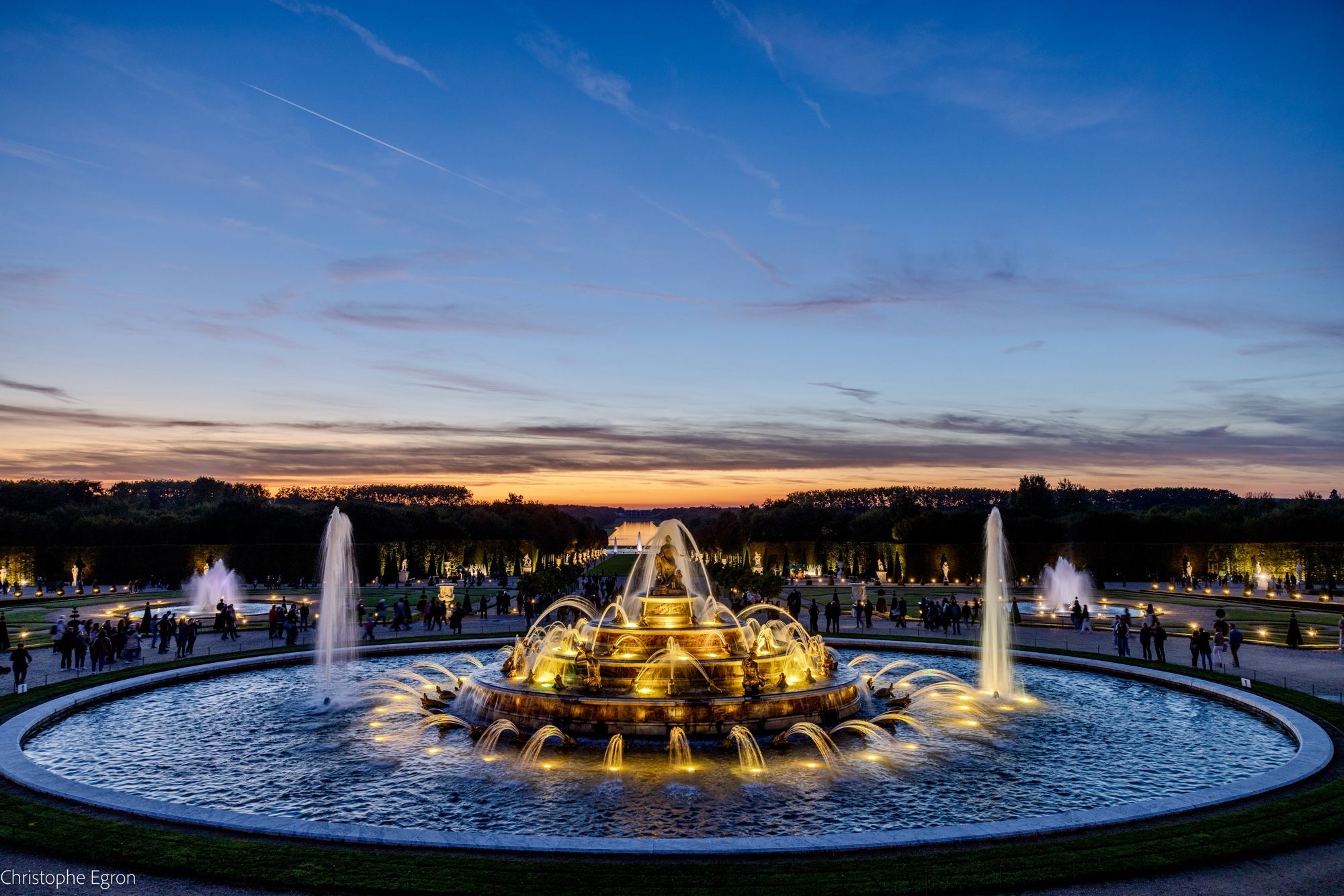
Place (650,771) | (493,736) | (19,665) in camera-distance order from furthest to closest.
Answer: (19,665) → (493,736) → (650,771)

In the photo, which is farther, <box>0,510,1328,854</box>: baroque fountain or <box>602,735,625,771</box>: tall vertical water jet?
<box>602,735,625,771</box>: tall vertical water jet

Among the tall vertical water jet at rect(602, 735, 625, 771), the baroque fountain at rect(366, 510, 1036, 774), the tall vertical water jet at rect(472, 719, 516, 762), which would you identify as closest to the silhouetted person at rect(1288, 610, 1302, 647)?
the baroque fountain at rect(366, 510, 1036, 774)

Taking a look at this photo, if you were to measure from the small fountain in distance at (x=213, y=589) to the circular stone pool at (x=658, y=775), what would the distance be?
40364 mm

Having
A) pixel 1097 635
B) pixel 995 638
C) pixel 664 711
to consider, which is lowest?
pixel 1097 635

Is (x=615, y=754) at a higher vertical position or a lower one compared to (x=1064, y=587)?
lower

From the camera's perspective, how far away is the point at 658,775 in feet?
59.5

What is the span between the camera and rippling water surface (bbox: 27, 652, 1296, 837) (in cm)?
1552

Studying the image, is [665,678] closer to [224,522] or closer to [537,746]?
[537,746]

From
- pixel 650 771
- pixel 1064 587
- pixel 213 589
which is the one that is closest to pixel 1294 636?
pixel 1064 587

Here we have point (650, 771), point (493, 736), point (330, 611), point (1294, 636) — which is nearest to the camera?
point (650, 771)

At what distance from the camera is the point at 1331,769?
57.1 feet

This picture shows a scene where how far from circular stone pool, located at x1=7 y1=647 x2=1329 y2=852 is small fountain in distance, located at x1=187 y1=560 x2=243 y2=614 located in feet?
132

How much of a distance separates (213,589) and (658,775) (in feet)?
200

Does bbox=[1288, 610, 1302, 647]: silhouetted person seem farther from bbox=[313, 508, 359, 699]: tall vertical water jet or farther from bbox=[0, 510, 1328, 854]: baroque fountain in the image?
bbox=[313, 508, 359, 699]: tall vertical water jet
